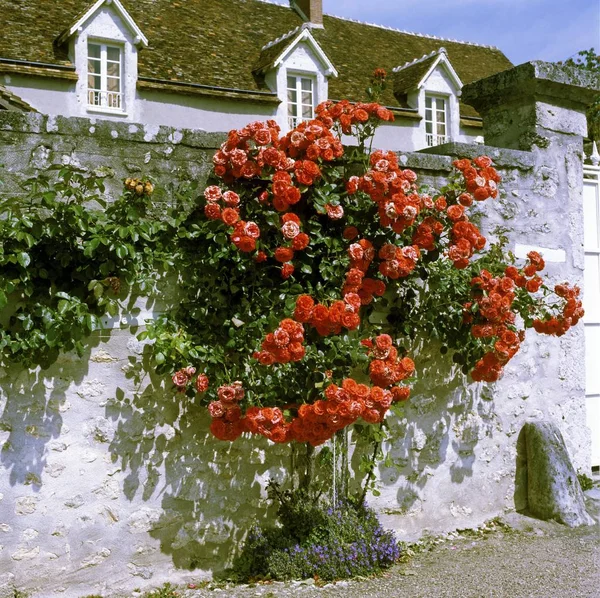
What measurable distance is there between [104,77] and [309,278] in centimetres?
1200

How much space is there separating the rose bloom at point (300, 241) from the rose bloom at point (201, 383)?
2.53 ft

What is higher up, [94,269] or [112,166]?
[112,166]

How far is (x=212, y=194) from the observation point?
384 centimetres

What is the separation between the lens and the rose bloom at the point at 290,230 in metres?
3.82

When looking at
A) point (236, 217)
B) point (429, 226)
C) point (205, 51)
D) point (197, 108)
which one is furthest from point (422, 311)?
point (205, 51)

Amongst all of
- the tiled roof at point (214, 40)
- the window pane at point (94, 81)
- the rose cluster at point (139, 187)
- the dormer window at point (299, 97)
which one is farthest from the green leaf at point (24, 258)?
the dormer window at point (299, 97)

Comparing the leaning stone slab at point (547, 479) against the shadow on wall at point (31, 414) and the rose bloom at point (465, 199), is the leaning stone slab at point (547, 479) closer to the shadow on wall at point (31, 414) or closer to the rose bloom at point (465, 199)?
the rose bloom at point (465, 199)

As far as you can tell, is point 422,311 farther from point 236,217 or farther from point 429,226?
point 236,217

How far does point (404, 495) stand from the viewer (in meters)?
4.55

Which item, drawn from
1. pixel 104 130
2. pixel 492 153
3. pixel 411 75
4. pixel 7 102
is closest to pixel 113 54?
pixel 411 75

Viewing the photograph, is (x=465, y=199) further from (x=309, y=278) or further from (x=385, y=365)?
(x=385, y=365)

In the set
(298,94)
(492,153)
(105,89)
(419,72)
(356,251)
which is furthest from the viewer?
(419,72)

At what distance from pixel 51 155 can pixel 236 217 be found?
898mm

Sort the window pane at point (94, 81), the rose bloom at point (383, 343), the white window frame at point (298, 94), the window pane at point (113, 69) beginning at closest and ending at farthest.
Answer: the rose bloom at point (383, 343)
the window pane at point (94, 81)
the window pane at point (113, 69)
the white window frame at point (298, 94)
